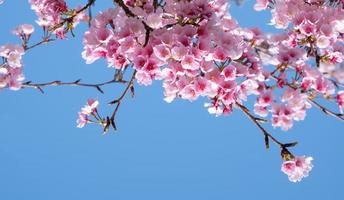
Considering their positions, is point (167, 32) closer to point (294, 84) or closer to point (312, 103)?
point (294, 84)

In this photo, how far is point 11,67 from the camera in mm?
6059

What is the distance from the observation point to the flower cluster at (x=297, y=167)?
436 centimetres

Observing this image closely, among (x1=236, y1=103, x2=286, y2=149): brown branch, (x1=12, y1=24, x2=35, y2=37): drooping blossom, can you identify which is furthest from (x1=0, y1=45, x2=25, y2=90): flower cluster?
(x1=236, y1=103, x2=286, y2=149): brown branch

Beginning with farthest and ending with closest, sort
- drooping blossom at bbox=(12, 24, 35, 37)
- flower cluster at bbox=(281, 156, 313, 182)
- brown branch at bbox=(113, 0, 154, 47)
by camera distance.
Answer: drooping blossom at bbox=(12, 24, 35, 37)
flower cluster at bbox=(281, 156, 313, 182)
brown branch at bbox=(113, 0, 154, 47)

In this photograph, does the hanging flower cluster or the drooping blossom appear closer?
the hanging flower cluster

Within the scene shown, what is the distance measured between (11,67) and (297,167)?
383 cm

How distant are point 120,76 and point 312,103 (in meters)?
2.15

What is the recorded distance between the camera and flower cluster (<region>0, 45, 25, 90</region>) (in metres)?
5.93

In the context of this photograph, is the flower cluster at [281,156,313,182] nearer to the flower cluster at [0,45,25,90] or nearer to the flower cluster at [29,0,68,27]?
the flower cluster at [29,0,68,27]

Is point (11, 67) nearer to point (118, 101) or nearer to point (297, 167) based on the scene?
point (118, 101)

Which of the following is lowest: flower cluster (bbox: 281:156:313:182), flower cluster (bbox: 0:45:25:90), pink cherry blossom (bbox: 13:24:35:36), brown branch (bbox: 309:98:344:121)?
flower cluster (bbox: 281:156:313:182)

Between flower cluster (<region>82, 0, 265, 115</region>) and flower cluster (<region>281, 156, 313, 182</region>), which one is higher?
flower cluster (<region>82, 0, 265, 115</region>)

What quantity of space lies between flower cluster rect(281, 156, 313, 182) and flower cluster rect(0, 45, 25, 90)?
3.52 meters

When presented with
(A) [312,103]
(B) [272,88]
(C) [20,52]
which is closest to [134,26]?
(B) [272,88]
